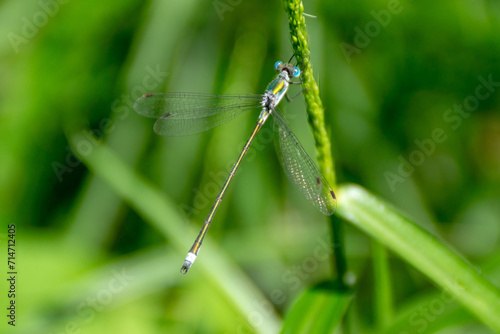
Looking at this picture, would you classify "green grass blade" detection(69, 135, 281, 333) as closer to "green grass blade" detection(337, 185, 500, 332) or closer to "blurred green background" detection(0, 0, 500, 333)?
"blurred green background" detection(0, 0, 500, 333)

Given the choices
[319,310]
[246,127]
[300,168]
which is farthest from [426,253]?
[246,127]

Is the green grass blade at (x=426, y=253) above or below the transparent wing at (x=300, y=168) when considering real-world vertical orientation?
below

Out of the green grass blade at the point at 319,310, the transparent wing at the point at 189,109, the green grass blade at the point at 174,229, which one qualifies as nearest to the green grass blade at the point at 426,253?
the green grass blade at the point at 319,310

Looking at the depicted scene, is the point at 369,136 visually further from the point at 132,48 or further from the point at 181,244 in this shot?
the point at 132,48

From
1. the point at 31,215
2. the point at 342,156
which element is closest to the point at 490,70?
the point at 342,156

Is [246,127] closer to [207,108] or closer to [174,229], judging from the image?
[207,108]

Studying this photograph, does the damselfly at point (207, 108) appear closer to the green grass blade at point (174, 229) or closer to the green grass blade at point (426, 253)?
the green grass blade at point (174, 229)
